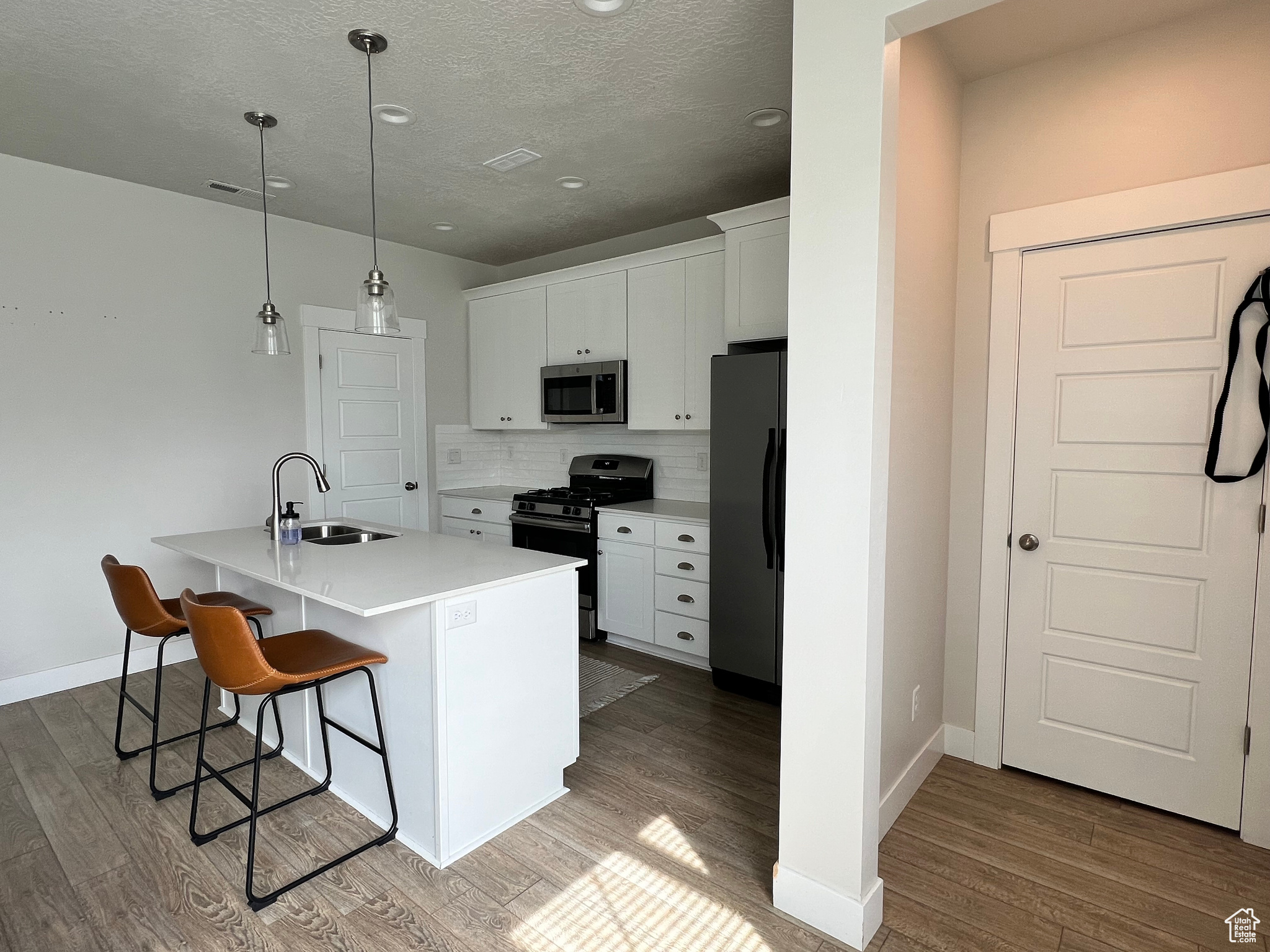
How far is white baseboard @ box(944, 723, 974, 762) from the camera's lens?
2.79 meters

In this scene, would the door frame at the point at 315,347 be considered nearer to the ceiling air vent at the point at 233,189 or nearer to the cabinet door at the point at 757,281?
the ceiling air vent at the point at 233,189

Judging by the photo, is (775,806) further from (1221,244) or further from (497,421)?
(497,421)

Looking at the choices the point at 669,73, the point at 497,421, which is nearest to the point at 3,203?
the point at 497,421

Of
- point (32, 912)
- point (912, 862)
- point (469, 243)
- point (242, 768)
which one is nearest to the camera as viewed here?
point (32, 912)

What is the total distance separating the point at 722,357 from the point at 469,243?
8.44 ft

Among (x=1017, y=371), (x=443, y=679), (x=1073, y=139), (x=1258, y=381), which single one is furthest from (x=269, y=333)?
(x=1258, y=381)

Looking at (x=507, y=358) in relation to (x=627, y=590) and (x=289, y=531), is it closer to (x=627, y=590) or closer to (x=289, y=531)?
(x=627, y=590)

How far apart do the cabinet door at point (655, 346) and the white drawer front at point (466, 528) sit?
4.63 feet

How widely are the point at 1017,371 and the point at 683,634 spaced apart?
2179 mm

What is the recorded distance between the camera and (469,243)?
16.2 ft

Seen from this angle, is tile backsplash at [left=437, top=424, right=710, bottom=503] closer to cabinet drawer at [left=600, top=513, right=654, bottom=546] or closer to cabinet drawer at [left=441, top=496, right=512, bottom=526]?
cabinet drawer at [left=441, top=496, right=512, bottom=526]

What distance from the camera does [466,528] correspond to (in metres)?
5.11

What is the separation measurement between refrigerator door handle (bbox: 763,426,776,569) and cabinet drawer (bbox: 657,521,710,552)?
16.8 inches

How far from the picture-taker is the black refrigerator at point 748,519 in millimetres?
3207
